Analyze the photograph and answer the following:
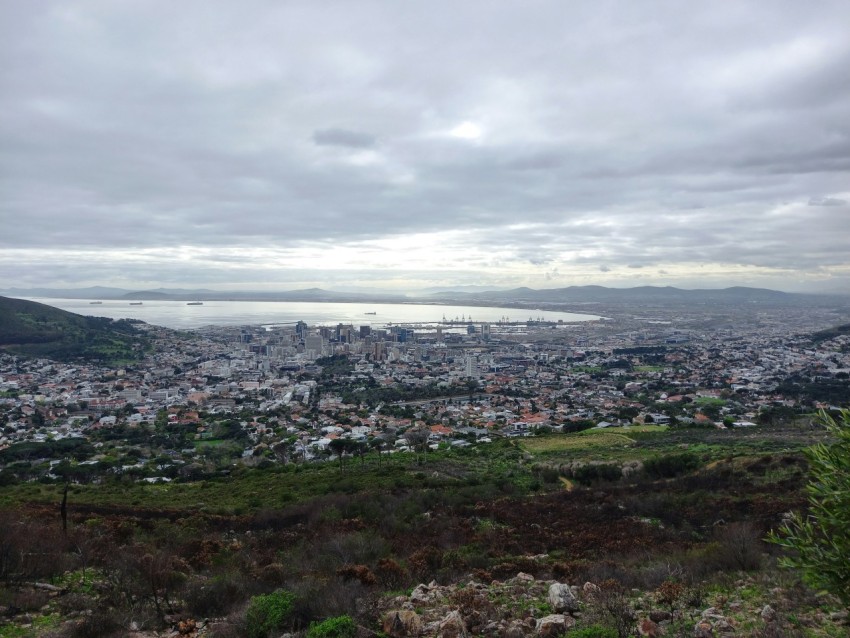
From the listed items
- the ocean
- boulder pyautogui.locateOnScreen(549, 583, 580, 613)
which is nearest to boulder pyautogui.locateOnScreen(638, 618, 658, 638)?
boulder pyautogui.locateOnScreen(549, 583, 580, 613)

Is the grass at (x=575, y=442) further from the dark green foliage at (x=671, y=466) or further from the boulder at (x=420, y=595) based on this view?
the boulder at (x=420, y=595)

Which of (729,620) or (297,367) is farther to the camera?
(297,367)

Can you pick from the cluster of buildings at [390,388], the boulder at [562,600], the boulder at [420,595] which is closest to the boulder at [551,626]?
the boulder at [562,600]

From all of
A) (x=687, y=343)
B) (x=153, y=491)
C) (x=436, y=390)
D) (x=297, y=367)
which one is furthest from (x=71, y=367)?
(x=687, y=343)

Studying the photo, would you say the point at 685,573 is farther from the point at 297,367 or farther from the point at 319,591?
the point at 297,367

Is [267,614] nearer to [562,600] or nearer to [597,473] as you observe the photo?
[562,600]

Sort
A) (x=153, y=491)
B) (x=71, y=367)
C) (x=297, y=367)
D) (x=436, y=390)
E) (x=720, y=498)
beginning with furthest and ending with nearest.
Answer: (x=297, y=367)
(x=71, y=367)
(x=436, y=390)
(x=153, y=491)
(x=720, y=498)
